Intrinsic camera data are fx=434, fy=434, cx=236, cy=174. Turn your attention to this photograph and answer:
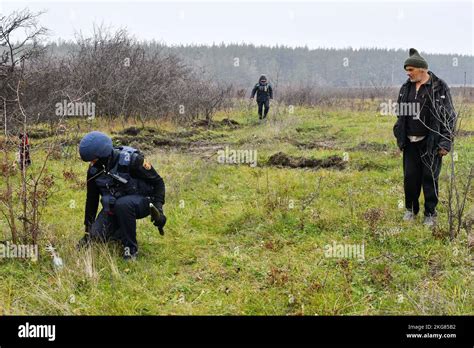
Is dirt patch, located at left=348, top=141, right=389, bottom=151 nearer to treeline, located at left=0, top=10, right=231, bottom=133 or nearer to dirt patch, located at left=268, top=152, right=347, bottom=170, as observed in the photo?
dirt patch, located at left=268, top=152, right=347, bottom=170

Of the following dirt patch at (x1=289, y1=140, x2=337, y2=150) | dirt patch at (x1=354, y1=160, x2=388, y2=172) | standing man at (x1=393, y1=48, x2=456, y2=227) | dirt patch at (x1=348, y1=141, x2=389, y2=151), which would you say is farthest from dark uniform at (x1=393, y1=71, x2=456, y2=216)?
dirt patch at (x1=289, y1=140, x2=337, y2=150)

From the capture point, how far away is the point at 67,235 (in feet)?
14.4

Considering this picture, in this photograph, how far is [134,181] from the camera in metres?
4.18

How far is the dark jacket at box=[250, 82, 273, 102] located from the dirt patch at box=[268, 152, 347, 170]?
766 centimetres

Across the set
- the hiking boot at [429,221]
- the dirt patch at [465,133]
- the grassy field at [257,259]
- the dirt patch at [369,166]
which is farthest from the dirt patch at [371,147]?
the hiking boot at [429,221]

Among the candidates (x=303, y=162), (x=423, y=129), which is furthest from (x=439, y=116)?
(x=303, y=162)

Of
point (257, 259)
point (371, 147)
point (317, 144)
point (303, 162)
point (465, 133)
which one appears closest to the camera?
point (257, 259)

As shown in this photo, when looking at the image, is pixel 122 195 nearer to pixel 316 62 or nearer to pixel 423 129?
pixel 423 129

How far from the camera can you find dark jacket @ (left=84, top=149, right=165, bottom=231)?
13.3ft

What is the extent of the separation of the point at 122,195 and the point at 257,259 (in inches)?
57.0

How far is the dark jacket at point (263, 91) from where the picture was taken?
1600cm

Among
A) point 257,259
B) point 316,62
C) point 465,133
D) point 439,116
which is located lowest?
point 257,259

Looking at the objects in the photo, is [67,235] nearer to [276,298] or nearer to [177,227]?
[177,227]
